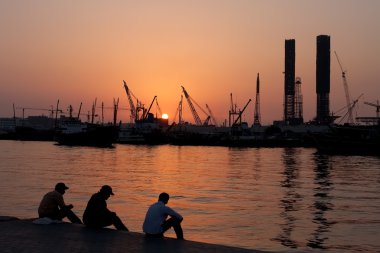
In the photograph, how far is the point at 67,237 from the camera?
1497 cm

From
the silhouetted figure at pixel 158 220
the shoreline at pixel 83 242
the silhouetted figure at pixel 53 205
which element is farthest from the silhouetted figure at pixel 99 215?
the silhouetted figure at pixel 158 220

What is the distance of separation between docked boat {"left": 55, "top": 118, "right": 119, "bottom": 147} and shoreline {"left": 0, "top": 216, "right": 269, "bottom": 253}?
13748 centimetres

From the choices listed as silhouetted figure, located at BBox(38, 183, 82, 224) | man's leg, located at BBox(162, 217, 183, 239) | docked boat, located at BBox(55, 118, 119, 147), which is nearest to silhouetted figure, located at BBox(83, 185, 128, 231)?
silhouetted figure, located at BBox(38, 183, 82, 224)

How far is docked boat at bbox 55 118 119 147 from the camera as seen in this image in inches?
6024

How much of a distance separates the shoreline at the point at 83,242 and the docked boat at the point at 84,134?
5412 inches

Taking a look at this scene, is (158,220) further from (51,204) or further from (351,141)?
(351,141)

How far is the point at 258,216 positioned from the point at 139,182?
22237mm

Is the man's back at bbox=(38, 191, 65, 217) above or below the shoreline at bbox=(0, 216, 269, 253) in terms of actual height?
above

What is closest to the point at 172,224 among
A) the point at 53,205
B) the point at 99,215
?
the point at 99,215

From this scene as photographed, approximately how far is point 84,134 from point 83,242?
143 metres

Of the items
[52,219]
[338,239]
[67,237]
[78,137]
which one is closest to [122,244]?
[67,237]

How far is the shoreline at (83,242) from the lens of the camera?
13.5 m

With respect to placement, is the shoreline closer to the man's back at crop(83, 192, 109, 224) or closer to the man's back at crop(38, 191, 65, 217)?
the man's back at crop(83, 192, 109, 224)

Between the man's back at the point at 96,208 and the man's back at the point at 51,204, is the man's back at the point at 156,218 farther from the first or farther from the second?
the man's back at the point at 51,204
